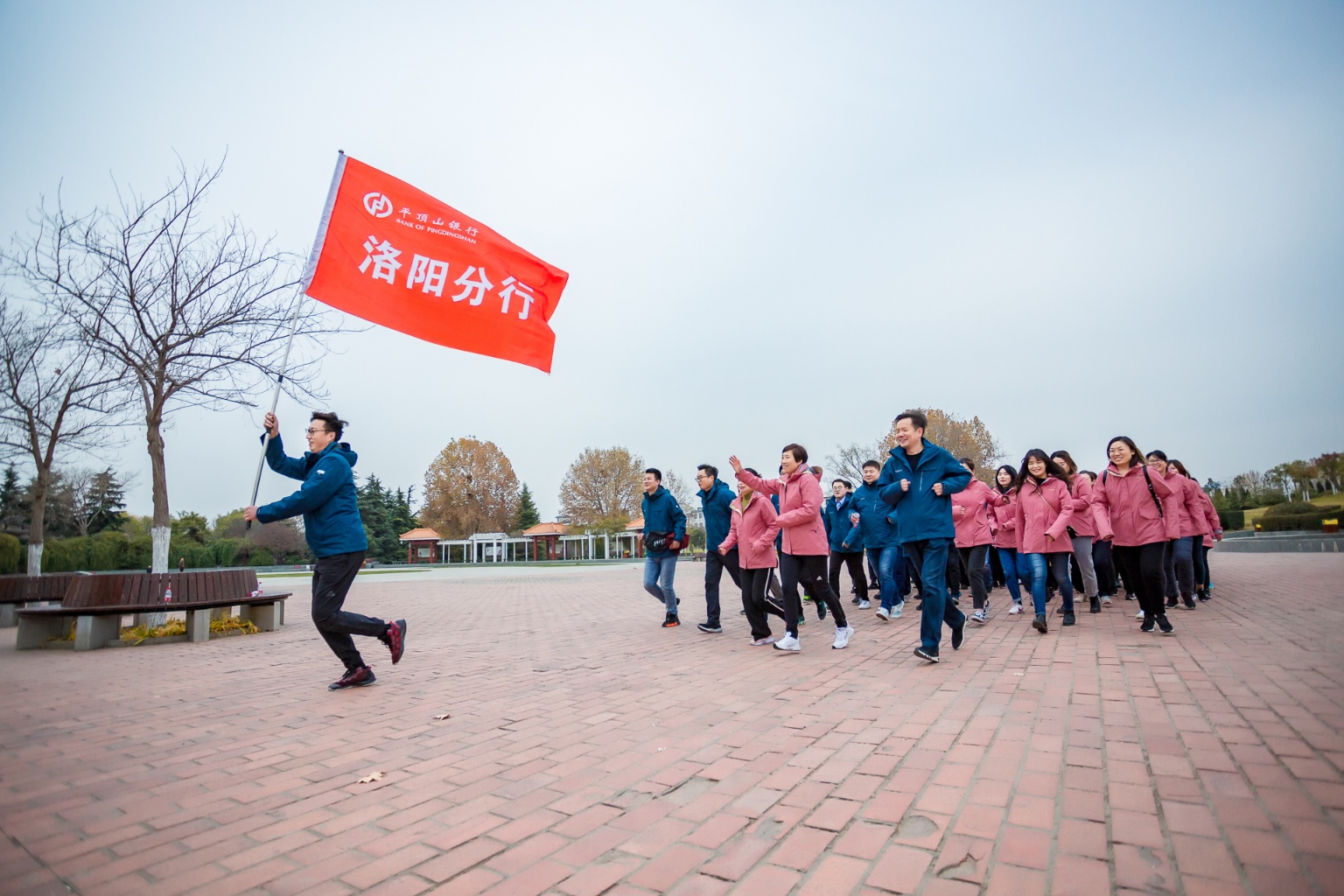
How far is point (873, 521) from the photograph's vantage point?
9.09 meters

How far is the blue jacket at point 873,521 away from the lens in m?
8.88

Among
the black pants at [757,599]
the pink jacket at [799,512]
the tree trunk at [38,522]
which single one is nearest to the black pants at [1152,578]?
the pink jacket at [799,512]

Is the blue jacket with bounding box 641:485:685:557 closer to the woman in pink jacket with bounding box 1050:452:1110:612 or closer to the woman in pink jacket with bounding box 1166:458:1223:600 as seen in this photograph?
the woman in pink jacket with bounding box 1050:452:1110:612

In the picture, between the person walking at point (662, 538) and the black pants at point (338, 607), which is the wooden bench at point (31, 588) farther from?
the person walking at point (662, 538)

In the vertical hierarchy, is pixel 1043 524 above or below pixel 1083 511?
below

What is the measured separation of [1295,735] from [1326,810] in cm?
101

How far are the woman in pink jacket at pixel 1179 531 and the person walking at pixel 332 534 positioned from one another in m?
7.81

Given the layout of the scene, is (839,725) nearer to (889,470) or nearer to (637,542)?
(889,470)

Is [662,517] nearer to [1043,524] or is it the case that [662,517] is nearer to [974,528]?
[974,528]

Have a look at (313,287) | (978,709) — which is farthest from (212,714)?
(978,709)

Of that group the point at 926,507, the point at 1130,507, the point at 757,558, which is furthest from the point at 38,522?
the point at 1130,507

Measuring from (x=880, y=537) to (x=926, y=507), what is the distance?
367 cm

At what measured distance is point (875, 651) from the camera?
6.02 metres

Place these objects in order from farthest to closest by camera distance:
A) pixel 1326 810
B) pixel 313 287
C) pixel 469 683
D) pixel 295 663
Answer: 1. pixel 295 663
2. pixel 313 287
3. pixel 469 683
4. pixel 1326 810
